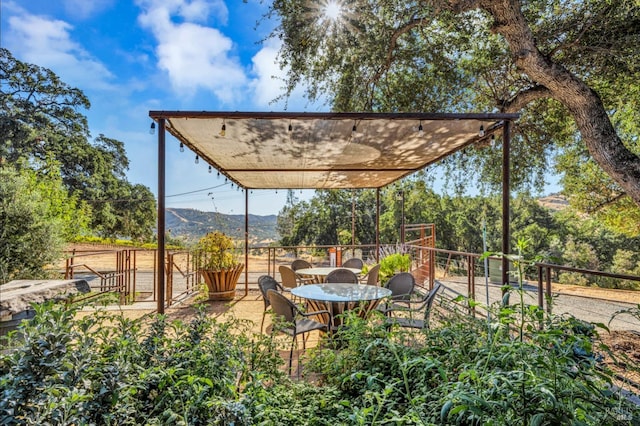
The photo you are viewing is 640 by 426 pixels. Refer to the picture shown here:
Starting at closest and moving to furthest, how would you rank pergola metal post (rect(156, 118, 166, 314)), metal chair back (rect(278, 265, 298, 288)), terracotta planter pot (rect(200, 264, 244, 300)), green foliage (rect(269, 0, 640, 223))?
pergola metal post (rect(156, 118, 166, 314)), green foliage (rect(269, 0, 640, 223)), metal chair back (rect(278, 265, 298, 288)), terracotta planter pot (rect(200, 264, 244, 300))

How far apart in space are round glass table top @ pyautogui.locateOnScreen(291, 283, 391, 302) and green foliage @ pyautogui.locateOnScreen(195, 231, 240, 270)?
247cm

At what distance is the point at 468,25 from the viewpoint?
5.68m

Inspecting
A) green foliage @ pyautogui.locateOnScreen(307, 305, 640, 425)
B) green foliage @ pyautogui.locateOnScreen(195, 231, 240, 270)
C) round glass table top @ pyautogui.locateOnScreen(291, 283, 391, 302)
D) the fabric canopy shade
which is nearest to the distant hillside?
green foliage @ pyautogui.locateOnScreen(195, 231, 240, 270)

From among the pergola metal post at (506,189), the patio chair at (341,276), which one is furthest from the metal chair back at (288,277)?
the pergola metal post at (506,189)

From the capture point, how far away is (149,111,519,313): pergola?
115 inches

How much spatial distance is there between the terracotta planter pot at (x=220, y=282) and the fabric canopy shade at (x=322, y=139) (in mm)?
1741

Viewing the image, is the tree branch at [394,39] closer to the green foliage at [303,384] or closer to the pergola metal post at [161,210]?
the pergola metal post at [161,210]

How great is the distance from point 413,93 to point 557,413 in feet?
19.5

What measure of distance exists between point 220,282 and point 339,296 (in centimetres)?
315

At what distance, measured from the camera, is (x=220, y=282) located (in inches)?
230

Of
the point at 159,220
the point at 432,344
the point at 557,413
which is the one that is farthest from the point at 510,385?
the point at 159,220

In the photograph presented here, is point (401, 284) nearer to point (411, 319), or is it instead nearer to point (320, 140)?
point (320, 140)

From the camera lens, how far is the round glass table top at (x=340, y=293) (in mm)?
3285

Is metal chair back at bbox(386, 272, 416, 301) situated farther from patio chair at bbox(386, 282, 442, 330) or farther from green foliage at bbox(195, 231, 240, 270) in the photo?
green foliage at bbox(195, 231, 240, 270)
